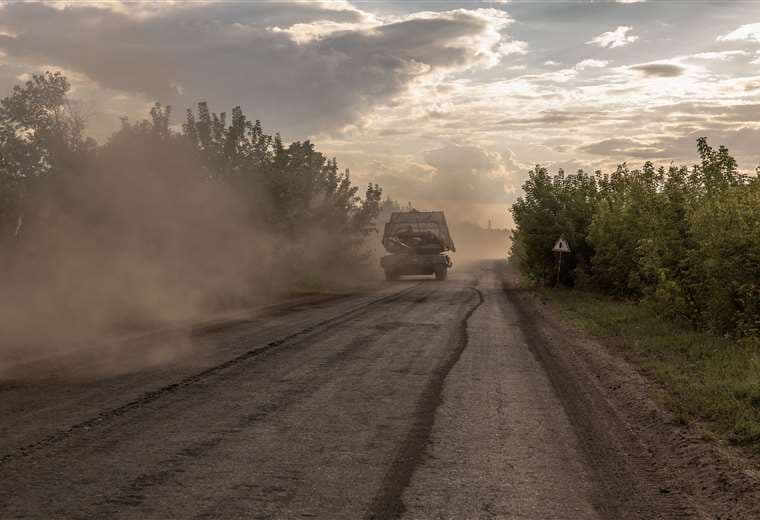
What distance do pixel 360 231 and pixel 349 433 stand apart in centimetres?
3263

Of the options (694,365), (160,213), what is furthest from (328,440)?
(160,213)

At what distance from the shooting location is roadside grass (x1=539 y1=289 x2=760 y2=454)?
727 centimetres

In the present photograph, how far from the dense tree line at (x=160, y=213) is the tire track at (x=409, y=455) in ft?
37.0

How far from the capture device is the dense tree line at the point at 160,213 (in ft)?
59.6

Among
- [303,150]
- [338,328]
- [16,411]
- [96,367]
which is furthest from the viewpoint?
[303,150]

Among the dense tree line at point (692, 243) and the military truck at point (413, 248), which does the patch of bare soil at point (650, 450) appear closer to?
the dense tree line at point (692, 243)

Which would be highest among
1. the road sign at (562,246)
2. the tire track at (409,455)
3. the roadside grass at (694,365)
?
the road sign at (562,246)

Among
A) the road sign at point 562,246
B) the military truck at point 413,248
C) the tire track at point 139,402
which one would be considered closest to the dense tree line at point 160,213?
the military truck at point 413,248

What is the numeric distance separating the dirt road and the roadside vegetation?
46.0 inches

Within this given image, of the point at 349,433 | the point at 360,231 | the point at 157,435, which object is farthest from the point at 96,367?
the point at 360,231

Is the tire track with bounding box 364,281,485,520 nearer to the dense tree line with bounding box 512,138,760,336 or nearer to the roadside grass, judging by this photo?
the roadside grass

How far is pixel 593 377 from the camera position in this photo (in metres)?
9.90

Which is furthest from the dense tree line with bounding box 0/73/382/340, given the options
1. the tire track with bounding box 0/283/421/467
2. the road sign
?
the road sign

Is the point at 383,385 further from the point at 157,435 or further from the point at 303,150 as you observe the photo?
the point at 303,150
